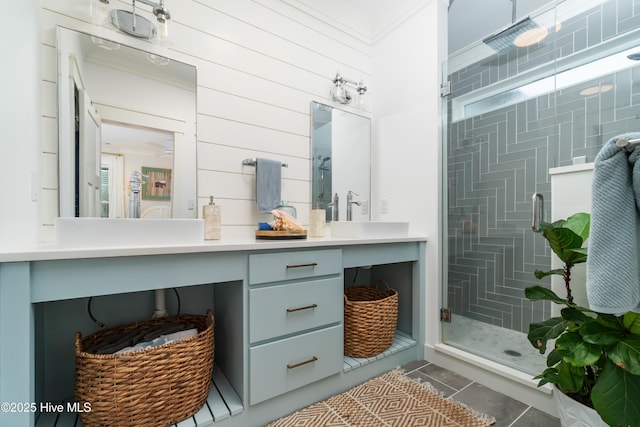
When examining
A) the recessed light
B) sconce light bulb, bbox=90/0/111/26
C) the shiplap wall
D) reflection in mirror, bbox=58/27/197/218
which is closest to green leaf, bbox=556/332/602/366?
the recessed light

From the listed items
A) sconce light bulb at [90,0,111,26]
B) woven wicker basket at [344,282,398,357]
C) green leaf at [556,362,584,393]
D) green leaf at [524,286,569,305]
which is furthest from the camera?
woven wicker basket at [344,282,398,357]

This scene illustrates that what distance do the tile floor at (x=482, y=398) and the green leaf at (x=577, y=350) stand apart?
611 millimetres

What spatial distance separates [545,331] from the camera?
108 centimetres

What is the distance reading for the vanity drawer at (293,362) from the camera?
1.26m

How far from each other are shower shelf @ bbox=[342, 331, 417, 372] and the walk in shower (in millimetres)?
250

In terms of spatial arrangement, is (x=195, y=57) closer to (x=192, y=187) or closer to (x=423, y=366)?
(x=192, y=187)

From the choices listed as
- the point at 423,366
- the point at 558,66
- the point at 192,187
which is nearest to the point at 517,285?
the point at 423,366

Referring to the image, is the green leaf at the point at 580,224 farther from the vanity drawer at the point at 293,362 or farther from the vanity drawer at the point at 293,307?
the vanity drawer at the point at 293,362

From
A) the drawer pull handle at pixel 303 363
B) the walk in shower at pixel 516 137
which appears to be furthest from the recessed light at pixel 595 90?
the drawer pull handle at pixel 303 363

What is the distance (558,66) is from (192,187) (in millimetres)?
2002

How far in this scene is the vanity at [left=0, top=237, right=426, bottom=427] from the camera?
0.86 meters

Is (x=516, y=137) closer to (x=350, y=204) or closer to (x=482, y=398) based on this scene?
(x=350, y=204)

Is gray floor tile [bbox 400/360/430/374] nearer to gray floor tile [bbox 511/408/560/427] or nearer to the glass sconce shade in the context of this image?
gray floor tile [bbox 511/408/560/427]

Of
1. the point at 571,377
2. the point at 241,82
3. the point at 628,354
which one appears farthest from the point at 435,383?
the point at 241,82
